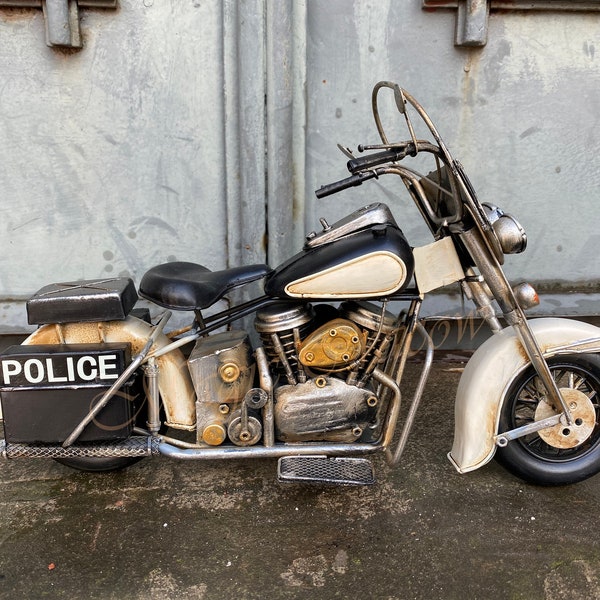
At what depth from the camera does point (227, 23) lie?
11.0ft

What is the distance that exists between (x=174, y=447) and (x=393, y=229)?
1266mm

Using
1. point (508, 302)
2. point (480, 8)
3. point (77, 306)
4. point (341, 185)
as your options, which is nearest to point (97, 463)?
point (77, 306)

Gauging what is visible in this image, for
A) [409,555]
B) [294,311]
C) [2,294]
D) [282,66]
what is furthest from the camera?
[2,294]

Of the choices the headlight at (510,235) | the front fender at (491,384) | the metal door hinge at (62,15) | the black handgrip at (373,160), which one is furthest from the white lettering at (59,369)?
the metal door hinge at (62,15)

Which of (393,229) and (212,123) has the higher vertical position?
(212,123)

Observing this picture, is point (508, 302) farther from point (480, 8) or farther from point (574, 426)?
Answer: point (480, 8)

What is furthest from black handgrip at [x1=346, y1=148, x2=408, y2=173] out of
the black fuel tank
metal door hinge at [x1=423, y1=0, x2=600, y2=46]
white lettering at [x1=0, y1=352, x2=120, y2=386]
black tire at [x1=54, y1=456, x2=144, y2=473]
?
metal door hinge at [x1=423, y1=0, x2=600, y2=46]

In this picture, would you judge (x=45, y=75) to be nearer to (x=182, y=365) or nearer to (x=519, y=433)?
(x=182, y=365)

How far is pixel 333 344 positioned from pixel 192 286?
61cm

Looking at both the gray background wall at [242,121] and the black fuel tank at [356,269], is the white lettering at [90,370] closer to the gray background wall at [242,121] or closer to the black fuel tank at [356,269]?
the black fuel tank at [356,269]

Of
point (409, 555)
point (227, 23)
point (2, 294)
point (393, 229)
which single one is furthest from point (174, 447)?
point (227, 23)

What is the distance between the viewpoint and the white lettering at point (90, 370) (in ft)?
7.22

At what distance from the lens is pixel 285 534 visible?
223 centimetres

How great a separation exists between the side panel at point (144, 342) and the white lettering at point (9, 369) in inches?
5.9
